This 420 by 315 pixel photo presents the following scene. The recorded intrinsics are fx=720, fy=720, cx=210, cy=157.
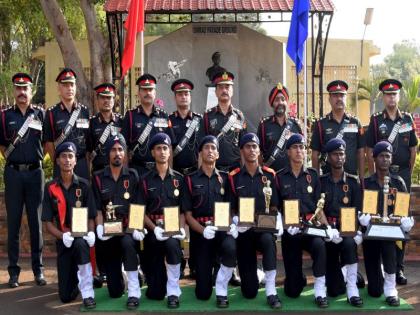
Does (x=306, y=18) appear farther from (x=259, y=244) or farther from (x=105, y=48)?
(x=105, y=48)

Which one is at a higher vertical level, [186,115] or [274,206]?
[186,115]

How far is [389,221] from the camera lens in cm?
668

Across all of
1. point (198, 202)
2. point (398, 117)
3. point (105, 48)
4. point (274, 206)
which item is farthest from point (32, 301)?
point (105, 48)

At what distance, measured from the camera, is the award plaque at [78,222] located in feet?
21.5

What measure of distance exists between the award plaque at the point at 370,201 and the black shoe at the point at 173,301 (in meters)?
1.93

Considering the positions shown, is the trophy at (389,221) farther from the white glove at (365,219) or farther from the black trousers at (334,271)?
the black trousers at (334,271)

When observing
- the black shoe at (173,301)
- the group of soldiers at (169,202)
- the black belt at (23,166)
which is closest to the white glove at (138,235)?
the group of soldiers at (169,202)

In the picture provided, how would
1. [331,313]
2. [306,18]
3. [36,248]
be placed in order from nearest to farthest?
[331,313], [36,248], [306,18]

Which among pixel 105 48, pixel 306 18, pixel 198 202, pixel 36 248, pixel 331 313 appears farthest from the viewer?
pixel 105 48

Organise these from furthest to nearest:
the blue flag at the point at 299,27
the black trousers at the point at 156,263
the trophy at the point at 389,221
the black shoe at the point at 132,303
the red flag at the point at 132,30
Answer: the red flag at the point at 132,30, the blue flag at the point at 299,27, the black trousers at the point at 156,263, the trophy at the point at 389,221, the black shoe at the point at 132,303

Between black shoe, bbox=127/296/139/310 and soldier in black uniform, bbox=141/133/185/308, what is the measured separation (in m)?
0.27

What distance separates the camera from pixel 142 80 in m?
7.62

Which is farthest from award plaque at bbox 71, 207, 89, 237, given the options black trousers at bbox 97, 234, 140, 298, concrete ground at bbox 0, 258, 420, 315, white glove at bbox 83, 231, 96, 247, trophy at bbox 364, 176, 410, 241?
trophy at bbox 364, 176, 410, 241

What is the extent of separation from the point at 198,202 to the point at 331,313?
1.58 meters
